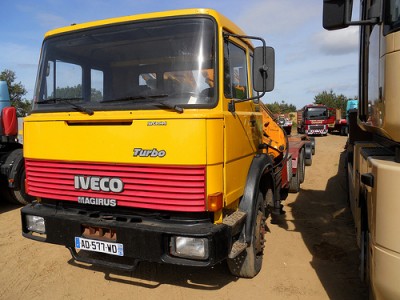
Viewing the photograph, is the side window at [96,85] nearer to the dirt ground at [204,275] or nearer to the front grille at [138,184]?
the front grille at [138,184]

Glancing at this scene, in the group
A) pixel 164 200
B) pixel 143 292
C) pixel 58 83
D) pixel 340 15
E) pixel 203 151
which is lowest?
pixel 143 292

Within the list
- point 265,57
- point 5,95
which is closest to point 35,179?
point 265,57

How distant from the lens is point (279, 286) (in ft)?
11.2

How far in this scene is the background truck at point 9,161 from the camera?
6.08 metres

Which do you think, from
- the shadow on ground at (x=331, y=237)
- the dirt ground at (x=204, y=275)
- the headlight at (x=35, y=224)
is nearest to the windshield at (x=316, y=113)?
the shadow on ground at (x=331, y=237)

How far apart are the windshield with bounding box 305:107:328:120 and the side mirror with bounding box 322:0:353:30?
2399 cm

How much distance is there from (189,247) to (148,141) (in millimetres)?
909

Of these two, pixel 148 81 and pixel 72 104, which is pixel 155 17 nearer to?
pixel 148 81

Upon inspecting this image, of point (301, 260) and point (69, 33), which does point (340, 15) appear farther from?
point (301, 260)

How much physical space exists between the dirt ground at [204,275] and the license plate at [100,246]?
0.57 meters

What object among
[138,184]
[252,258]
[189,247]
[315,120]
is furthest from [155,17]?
[315,120]

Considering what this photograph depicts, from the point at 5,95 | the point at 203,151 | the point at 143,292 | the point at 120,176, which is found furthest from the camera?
the point at 5,95

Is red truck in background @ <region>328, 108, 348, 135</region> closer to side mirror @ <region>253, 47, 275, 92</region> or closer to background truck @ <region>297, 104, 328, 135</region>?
background truck @ <region>297, 104, 328, 135</region>

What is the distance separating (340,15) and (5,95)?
640cm
